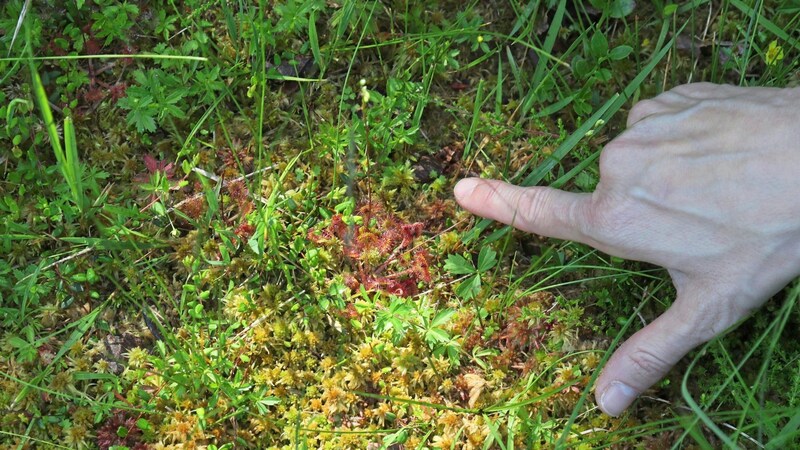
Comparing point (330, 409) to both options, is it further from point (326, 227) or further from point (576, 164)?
point (576, 164)

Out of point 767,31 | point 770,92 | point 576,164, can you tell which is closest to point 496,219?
point 576,164

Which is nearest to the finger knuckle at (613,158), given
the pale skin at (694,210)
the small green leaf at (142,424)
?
the pale skin at (694,210)

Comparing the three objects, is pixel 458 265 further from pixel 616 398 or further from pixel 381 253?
pixel 616 398

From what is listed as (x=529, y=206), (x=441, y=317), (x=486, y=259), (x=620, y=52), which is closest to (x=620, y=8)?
(x=620, y=52)

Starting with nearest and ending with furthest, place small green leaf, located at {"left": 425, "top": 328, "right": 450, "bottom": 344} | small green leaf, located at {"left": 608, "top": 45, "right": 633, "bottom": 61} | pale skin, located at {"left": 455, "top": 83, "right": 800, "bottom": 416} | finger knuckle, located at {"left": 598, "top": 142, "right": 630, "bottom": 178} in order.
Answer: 1. pale skin, located at {"left": 455, "top": 83, "right": 800, "bottom": 416}
2. finger knuckle, located at {"left": 598, "top": 142, "right": 630, "bottom": 178}
3. small green leaf, located at {"left": 425, "top": 328, "right": 450, "bottom": 344}
4. small green leaf, located at {"left": 608, "top": 45, "right": 633, "bottom": 61}

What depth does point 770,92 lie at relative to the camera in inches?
126

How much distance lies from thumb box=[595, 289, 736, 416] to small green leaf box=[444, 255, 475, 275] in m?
0.86

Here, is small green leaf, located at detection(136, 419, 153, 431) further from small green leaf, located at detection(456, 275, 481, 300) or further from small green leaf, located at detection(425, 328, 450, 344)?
small green leaf, located at detection(456, 275, 481, 300)

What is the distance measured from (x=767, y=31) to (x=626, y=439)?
2.36m

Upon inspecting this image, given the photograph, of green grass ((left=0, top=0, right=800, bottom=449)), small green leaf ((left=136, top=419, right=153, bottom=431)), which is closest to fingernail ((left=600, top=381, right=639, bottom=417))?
green grass ((left=0, top=0, right=800, bottom=449))

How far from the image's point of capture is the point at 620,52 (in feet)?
12.2

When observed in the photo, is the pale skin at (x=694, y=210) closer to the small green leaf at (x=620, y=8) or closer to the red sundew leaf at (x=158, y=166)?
the small green leaf at (x=620, y=8)

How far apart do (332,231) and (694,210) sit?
6.11ft

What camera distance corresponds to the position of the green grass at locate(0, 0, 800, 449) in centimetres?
359
